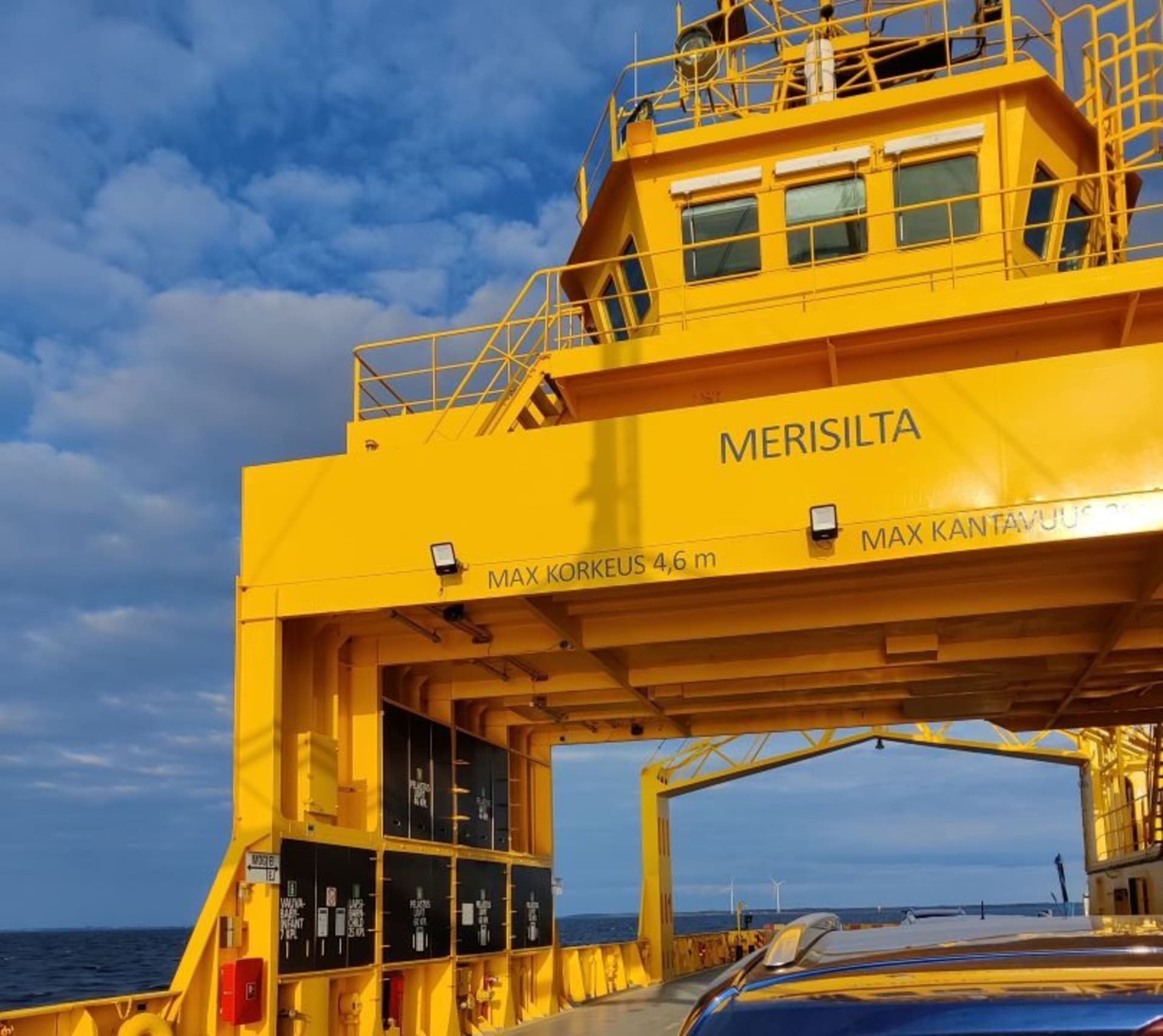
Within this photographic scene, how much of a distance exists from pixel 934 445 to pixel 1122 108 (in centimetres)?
607

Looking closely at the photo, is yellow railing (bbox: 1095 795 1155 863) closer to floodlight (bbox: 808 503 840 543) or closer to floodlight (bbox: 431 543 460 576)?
floodlight (bbox: 808 503 840 543)

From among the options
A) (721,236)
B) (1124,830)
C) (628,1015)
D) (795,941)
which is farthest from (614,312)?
(1124,830)

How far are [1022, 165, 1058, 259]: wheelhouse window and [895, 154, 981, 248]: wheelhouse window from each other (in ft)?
2.19

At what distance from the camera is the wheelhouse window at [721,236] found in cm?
1390

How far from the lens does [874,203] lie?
13742 millimetres

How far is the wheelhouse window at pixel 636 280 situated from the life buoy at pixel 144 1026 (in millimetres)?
8969

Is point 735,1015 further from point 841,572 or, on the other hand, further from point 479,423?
point 479,423

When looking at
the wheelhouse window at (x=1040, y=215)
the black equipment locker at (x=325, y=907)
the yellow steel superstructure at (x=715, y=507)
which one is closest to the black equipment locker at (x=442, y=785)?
the yellow steel superstructure at (x=715, y=507)

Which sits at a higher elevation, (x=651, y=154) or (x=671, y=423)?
(x=651, y=154)

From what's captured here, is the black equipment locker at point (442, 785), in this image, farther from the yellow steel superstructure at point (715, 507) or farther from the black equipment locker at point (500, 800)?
the black equipment locker at point (500, 800)

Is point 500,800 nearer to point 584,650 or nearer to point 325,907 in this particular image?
point 584,650

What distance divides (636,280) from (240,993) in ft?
29.6

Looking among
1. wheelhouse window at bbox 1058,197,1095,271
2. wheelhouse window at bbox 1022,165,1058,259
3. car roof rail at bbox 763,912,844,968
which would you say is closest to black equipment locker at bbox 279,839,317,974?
car roof rail at bbox 763,912,844,968

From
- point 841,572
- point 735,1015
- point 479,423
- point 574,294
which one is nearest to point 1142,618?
point 841,572
